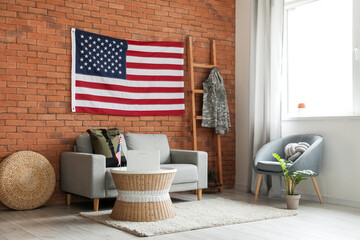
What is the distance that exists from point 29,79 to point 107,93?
91 centimetres

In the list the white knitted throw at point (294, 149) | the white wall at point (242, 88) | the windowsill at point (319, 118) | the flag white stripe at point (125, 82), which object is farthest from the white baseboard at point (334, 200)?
the flag white stripe at point (125, 82)

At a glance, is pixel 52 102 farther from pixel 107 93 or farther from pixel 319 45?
pixel 319 45

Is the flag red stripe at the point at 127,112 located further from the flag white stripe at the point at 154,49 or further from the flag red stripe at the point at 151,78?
the flag white stripe at the point at 154,49

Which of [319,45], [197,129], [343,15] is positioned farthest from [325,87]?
[197,129]

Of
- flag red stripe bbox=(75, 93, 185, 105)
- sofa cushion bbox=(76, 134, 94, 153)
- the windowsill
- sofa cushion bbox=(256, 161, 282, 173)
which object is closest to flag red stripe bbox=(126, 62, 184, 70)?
flag red stripe bbox=(75, 93, 185, 105)

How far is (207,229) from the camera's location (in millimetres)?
3625

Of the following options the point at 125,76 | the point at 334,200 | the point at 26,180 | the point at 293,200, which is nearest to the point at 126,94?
the point at 125,76

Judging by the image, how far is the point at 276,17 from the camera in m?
5.68

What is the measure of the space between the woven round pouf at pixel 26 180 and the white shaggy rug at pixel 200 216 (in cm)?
60

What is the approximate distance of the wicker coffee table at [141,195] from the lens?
385 cm

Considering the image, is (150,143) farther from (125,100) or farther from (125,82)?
(125,82)

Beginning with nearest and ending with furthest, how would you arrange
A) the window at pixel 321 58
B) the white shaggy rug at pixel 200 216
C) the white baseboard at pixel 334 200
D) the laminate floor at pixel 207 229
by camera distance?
the laminate floor at pixel 207 229
the white shaggy rug at pixel 200 216
the white baseboard at pixel 334 200
the window at pixel 321 58

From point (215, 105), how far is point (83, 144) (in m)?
1.93

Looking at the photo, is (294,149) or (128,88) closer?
(294,149)
